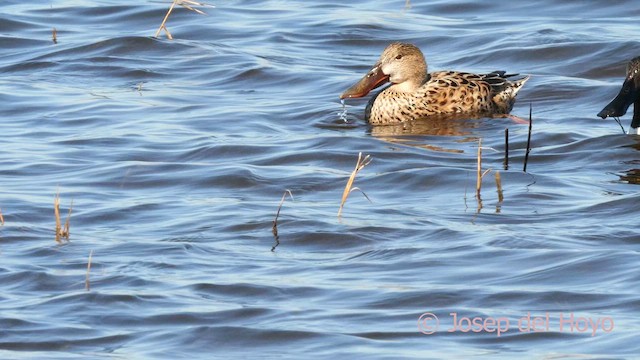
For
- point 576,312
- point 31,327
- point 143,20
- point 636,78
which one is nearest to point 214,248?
point 31,327

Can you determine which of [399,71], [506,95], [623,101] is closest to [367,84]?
[399,71]

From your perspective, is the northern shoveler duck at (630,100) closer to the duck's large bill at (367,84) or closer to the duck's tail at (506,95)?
the duck's tail at (506,95)

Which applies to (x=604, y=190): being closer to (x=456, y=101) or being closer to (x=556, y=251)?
(x=556, y=251)

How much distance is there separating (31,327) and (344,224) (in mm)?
1926

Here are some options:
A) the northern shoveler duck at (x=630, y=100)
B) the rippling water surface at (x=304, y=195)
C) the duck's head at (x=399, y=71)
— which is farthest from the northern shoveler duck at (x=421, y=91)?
the northern shoveler duck at (x=630, y=100)

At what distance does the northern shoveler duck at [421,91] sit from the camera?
10.7m

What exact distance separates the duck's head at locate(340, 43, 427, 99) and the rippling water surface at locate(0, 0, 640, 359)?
306mm

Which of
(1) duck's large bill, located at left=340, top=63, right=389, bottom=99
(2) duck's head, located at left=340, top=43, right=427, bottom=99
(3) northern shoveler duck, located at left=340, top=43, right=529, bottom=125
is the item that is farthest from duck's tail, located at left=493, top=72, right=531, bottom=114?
(1) duck's large bill, located at left=340, top=63, right=389, bottom=99

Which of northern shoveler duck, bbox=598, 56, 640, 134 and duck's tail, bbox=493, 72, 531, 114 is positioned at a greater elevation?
northern shoveler duck, bbox=598, 56, 640, 134

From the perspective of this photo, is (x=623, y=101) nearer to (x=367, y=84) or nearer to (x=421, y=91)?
(x=421, y=91)

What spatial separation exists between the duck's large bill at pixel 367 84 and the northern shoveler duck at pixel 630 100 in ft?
5.98

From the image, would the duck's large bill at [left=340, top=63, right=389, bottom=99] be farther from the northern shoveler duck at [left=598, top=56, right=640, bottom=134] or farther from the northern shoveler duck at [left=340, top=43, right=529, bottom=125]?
the northern shoveler duck at [left=598, top=56, right=640, bottom=134]

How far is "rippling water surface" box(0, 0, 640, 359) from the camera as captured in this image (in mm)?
5840

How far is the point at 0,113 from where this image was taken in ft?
34.8
